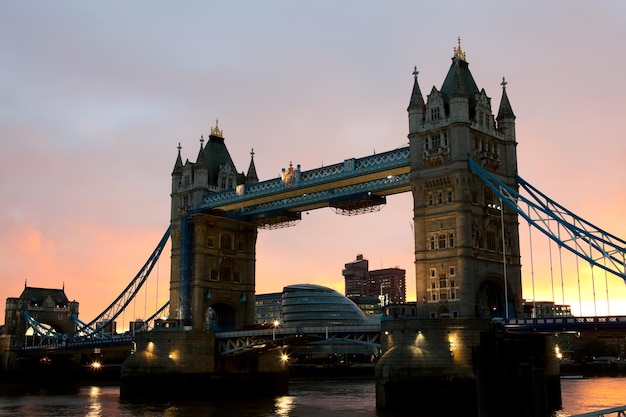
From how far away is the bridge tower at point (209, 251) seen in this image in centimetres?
8775

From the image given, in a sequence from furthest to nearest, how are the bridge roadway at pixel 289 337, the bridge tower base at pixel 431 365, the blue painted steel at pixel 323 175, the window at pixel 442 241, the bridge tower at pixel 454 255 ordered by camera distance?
the blue painted steel at pixel 323 175, the bridge roadway at pixel 289 337, the window at pixel 442 241, the bridge tower at pixel 454 255, the bridge tower base at pixel 431 365

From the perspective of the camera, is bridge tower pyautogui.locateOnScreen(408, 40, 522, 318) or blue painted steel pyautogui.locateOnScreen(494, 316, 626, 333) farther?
bridge tower pyautogui.locateOnScreen(408, 40, 522, 318)

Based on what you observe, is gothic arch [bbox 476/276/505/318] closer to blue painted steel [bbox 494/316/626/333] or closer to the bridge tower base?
the bridge tower base

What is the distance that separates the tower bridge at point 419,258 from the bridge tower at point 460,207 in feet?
0.39

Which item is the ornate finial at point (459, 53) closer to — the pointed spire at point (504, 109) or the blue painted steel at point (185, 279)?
the pointed spire at point (504, 109)

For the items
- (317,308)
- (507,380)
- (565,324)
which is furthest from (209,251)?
(317,308)

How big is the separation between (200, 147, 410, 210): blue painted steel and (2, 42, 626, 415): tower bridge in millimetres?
136

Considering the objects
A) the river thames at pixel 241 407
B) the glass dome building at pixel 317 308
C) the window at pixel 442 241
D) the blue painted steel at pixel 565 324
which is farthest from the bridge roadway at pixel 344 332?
the glass dome building at pixel 317 308

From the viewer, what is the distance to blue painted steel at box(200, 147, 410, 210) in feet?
238

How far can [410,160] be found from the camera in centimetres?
7012

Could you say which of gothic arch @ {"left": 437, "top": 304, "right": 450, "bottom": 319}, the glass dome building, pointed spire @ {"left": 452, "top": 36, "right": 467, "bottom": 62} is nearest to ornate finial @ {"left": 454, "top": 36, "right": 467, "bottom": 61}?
pointed spire @ {"left": 452, "top": 36, "right": 467, "bottom": 62}

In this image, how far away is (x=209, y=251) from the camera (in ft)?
293

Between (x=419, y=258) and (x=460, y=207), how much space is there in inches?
236

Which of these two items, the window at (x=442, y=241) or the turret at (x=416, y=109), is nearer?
the window at (x=442, y=241)
